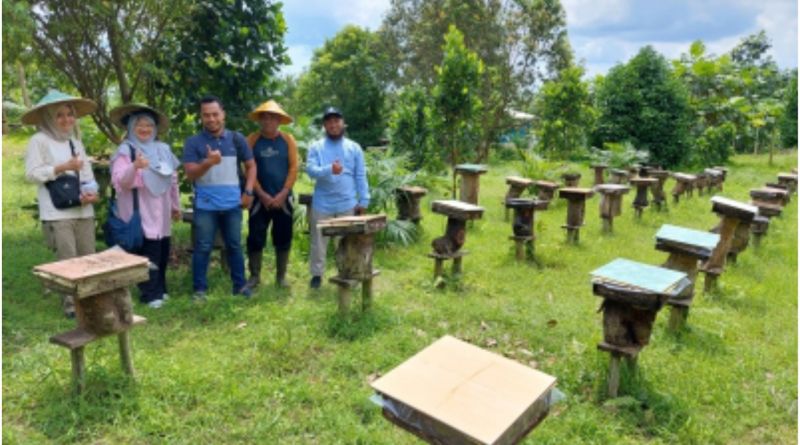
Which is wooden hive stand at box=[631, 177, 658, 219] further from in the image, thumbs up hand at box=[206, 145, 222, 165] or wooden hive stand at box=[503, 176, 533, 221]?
thumbs up hand at box=[206, 145, 222, 165]

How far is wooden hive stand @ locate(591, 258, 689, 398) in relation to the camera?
3.29 m

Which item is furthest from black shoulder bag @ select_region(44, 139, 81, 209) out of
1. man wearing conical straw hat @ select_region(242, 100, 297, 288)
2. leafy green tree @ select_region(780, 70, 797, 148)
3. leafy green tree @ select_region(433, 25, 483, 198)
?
leafy green tree @ select_region(780, 70, 797, 148)

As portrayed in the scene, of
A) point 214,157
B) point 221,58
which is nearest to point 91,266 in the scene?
point 214,157

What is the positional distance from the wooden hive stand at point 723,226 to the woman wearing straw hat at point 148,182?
4.85m

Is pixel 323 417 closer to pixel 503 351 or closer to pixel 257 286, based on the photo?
pixel 503 351

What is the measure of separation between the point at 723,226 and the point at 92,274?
5.20 meters

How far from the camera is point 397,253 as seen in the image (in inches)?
269

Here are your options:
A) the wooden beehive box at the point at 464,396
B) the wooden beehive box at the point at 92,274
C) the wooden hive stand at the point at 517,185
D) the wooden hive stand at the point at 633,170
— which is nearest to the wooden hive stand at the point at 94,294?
the wooden beehive box at the point at 92,274

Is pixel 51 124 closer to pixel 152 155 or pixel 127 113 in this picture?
pixel 127 113

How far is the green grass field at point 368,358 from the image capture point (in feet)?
10.4

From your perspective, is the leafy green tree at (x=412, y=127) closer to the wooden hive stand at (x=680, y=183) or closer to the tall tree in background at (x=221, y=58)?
the wooden hive stand at (x=680, y=183)

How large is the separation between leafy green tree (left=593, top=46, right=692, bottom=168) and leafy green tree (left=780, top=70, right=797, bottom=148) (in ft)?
27.9

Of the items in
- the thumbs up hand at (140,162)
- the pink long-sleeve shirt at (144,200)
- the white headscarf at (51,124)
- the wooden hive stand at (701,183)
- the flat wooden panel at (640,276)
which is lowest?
the wooden hive stand at (701,183)

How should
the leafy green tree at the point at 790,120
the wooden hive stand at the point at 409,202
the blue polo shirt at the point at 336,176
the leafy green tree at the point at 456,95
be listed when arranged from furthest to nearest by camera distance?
1. the leafy green tree at the point at 790,120
2. the leafy green tree at the point at 456,95
3. the wooden hive stand at the point at 409,202
4. the blue polo shirt at the point at 336,176
